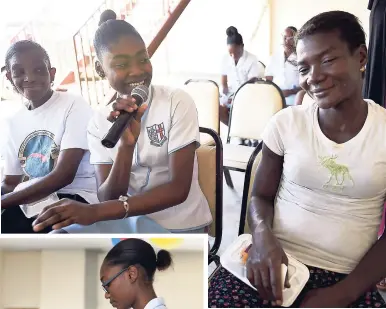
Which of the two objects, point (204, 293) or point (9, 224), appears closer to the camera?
point (204, 293)

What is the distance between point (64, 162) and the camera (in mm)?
1026

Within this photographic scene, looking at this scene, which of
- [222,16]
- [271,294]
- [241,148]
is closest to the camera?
[271,294]

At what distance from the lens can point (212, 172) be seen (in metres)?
1.08

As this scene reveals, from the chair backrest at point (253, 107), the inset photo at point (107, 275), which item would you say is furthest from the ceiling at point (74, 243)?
the chair backrest at point (253, 107)

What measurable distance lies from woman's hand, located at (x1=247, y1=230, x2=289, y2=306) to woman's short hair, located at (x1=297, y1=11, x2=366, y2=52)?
438 mm

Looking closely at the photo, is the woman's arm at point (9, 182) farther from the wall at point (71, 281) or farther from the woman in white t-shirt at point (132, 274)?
the woman in white t-shirt at point (132, 274)

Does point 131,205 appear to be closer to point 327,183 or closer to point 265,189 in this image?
point 265,189

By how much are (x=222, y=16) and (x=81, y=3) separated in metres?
0.33

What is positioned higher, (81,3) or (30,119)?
(81,3)

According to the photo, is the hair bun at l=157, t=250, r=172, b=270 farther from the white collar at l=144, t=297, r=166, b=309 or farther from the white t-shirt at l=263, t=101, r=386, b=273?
the white t-shirt at l=263, t=101, r=386, b=273

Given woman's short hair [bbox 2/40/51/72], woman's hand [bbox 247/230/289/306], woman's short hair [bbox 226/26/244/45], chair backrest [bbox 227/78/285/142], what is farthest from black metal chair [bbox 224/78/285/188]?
woman's short hair [bbox 2/40/51/72]

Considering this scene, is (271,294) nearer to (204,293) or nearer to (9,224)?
(204,293)

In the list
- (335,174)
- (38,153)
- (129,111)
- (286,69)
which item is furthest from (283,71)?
(38,153)

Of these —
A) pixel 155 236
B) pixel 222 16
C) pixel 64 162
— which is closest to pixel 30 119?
pixel 64 162
